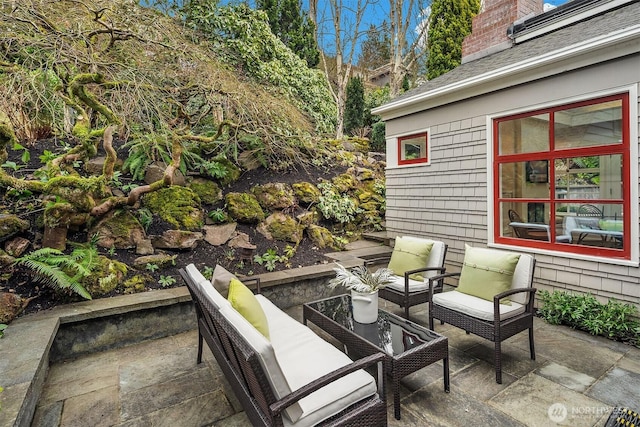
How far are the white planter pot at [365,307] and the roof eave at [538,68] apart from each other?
11.5ft

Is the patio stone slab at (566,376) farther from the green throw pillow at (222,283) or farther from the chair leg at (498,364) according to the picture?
the green throw pillow at (222,283)

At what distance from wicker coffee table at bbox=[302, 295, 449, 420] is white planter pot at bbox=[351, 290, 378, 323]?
0.17ft

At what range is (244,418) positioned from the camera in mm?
2303

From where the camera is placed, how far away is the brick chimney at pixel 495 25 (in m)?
6.07

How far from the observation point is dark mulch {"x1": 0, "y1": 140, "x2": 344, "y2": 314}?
3371 millimetres

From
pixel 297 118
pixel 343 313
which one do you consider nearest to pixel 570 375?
pixel 343 313

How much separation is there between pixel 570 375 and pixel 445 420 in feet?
4.51

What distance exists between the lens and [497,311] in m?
2.76

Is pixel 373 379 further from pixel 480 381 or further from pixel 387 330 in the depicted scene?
pixel 480 381

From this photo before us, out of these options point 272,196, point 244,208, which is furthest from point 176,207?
point 272,196

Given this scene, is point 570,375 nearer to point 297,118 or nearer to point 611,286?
point 611,286

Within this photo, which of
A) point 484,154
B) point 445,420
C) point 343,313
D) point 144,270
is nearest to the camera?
point 445,420

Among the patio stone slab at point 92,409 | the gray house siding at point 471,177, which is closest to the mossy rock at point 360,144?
the gray house siding at point 471,177

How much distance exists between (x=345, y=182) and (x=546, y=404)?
18.6 ft
